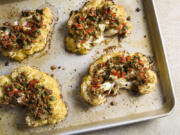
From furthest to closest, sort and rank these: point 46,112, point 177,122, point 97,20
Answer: point 177,122 < point 97,20 < point 46,112

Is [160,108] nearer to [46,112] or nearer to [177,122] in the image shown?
[177,122]

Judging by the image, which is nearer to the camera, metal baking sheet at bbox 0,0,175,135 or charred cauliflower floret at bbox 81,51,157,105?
charred cauliflower floret at bbox 81,51,157,105

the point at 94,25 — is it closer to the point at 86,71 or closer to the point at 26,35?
the point at 86,71

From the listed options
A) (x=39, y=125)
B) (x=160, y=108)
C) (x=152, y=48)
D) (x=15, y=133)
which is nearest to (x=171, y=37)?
(x=152, y=48)

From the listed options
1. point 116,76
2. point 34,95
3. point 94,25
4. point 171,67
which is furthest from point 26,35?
point 171,67

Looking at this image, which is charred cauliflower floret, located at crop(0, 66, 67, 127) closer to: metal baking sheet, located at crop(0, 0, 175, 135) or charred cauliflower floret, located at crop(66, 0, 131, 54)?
metal baking sheet, located at crop(0, 0, 175, 135)

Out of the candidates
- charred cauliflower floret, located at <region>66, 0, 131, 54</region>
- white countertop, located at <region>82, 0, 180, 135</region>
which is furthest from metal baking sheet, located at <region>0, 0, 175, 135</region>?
white countertop, located at <region>82, 0, 180, 135</region>
